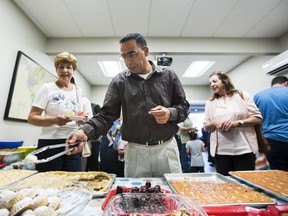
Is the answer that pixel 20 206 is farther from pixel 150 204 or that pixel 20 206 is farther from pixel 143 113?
pixel 143 113

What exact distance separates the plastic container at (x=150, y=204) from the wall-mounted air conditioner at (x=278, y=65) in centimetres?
319

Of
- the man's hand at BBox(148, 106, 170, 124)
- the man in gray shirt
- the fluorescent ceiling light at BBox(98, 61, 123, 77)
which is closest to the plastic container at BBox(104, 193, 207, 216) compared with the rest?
the man's hand at BBox(148, 106, 170, 124)

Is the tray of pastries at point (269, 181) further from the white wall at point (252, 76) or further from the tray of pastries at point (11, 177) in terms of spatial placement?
the white wall at point (252, 76)

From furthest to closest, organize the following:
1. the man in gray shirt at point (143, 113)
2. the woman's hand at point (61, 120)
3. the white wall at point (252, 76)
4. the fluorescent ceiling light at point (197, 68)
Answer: the fluorescent ceiling light at point (197, 68) < the white wall at point (252, 76) < the woman's hand at point (61, 120) < the man in gray shirt at point (143, 113)

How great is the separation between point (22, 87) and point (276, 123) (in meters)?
3.27

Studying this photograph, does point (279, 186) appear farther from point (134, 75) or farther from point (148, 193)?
point (134, 75)

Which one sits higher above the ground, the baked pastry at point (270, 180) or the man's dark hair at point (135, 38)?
the man's dark hair at point (135, 38)

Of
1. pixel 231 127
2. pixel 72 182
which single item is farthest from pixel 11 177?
pixel 231 127

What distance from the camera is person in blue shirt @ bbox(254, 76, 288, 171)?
5.67 ft

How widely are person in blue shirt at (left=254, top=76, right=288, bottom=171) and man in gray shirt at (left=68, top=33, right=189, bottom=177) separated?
→ 126cm

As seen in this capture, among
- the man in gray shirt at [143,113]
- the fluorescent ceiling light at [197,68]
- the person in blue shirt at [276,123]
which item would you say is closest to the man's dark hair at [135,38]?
the man in gray shirt at [143,113]

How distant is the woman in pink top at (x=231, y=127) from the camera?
1.39 metres

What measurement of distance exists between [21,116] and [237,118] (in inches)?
110

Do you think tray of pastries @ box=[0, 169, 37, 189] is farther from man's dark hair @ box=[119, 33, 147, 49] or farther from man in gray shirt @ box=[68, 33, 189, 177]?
man's dark hair @ box=[119, 33, 147, 49]
